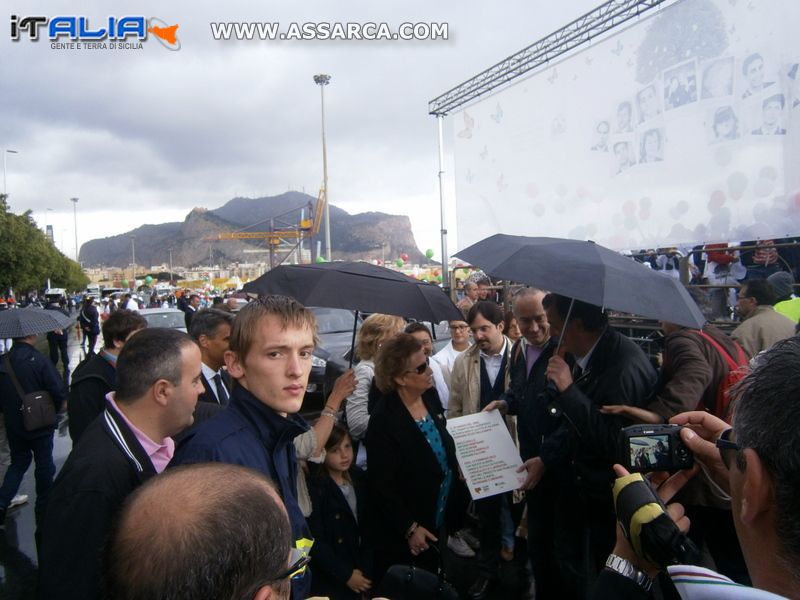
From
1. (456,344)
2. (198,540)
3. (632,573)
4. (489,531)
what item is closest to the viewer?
(198,540)

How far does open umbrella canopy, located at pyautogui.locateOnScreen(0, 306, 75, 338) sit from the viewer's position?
5008 millimetres

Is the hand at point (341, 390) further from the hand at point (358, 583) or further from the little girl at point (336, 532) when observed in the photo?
the hand at point (358, 583)

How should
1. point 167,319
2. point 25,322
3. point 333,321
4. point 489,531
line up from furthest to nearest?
point 167,319
point 333,321
point 25,322
point 489,531

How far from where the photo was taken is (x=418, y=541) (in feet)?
9.46

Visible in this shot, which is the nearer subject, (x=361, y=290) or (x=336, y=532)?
(x=336, y=532)

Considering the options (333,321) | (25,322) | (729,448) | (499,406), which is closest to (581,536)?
(499,406)

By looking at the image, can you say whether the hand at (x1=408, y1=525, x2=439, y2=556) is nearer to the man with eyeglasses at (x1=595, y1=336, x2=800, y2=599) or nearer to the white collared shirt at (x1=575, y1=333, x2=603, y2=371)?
the white collared shirt at (x1=575, y1=333, x2=603, y2=371)

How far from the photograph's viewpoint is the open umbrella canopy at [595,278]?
2.31 m

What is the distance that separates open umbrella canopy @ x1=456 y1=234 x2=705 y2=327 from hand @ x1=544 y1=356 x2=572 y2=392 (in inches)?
17.4

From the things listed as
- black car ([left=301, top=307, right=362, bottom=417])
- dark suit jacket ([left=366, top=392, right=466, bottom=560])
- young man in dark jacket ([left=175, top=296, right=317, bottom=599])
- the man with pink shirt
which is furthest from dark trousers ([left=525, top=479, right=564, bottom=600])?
black car ([left=301, top=307, right=362, bottom=417])

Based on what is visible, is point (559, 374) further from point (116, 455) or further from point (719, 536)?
point (116, 455)

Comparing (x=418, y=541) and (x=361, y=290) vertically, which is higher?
(x=361, y=290)

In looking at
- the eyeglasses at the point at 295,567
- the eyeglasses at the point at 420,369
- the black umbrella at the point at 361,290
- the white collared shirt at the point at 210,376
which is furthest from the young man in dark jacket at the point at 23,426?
the eyeglasses at the point at 295,567

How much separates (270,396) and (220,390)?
6.26ft
